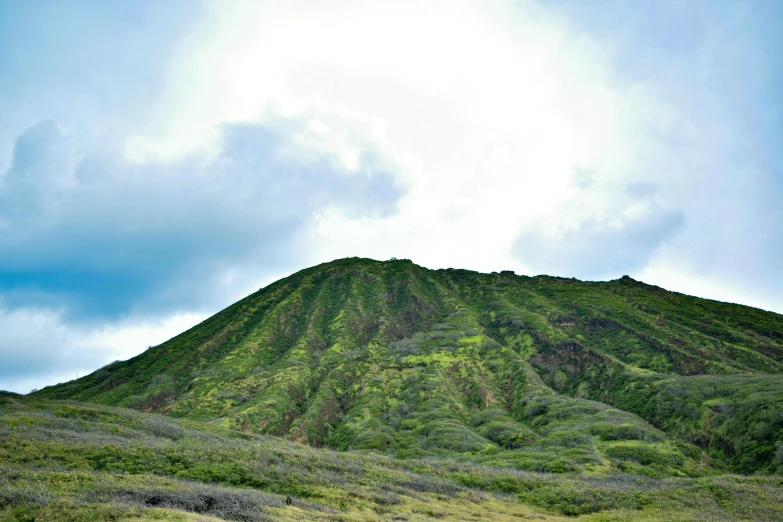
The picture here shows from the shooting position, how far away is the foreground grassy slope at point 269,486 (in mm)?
22812

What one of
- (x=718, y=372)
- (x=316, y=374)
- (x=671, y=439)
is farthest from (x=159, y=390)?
(x=718, y=372)

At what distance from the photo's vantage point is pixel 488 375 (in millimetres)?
98125

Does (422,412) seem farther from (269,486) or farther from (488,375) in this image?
(269,486)

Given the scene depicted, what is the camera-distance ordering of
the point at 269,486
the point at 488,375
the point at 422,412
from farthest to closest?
1. the point at 488,375
2. the point at 422,412
3. the point at 269,486

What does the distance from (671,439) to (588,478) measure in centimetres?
2609

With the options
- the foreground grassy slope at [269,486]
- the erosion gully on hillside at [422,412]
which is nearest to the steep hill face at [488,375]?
the erosion gully on hillside at [422,412]

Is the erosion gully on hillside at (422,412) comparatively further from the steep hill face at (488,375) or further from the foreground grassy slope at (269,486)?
the steep hill face at (488,375)

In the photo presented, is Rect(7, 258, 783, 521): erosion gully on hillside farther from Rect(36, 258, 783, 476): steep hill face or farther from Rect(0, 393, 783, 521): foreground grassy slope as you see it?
Rect(36, 258, 783, 476): steep hill face

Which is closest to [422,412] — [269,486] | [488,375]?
[488,375]

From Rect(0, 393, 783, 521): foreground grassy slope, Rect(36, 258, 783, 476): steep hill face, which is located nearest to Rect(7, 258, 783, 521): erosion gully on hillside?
Rect(0, 393, 783, 521): foreground grassy slope

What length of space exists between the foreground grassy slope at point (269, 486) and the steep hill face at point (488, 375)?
15528 millimetres

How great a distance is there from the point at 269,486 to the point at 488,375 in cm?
7136

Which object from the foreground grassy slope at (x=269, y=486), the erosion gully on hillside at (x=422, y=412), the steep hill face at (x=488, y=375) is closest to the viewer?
the foreground grassy slope at (x=269, y=486)

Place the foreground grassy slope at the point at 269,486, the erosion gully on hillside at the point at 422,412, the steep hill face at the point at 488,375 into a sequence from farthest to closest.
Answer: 1. the steep hill face at the point at 488,375
2. the erosion gully on hillside at the point at 422,412
3. the foreground grassy slope at the point at 269,486
